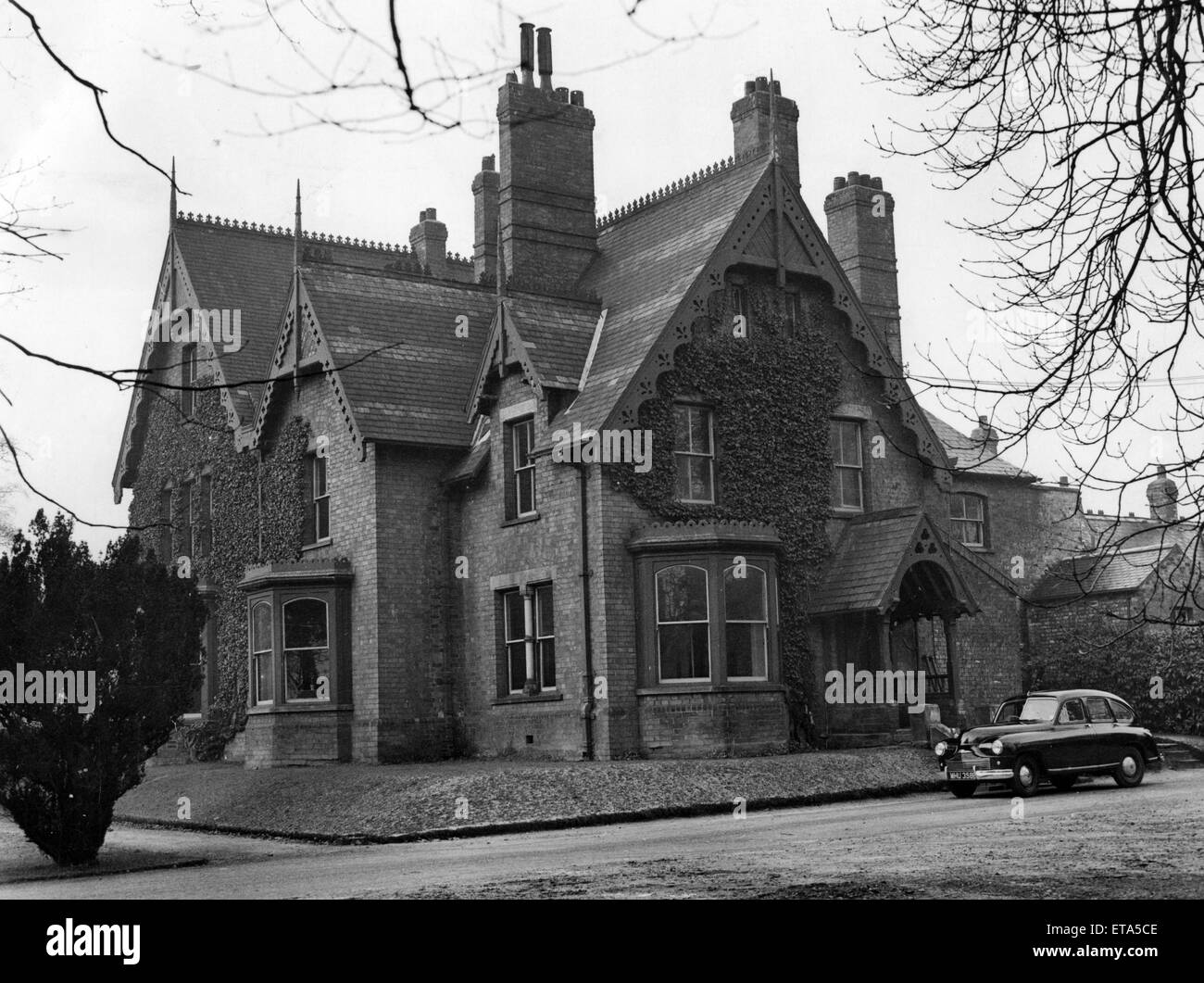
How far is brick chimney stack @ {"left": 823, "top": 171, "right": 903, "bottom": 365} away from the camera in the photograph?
124 ft

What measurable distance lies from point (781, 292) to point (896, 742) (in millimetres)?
8652

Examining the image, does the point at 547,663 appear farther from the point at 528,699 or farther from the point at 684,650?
the point at 684,650

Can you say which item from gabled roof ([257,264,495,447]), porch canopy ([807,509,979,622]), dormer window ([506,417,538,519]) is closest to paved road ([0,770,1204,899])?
porch canopy ([807,509,979,622])

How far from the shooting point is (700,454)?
27438 millimetres

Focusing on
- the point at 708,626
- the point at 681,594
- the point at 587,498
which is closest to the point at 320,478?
the point at 587,498

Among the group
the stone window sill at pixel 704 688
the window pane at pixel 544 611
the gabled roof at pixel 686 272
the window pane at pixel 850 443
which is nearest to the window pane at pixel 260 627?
the window pane at pixel 544 611

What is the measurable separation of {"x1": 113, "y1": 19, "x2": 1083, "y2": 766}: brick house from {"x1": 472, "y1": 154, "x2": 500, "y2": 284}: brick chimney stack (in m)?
3.06

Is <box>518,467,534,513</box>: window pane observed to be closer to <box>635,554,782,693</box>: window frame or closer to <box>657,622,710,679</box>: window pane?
<box>635,554,782,693</box>: window frame

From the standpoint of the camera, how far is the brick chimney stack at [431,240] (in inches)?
1609

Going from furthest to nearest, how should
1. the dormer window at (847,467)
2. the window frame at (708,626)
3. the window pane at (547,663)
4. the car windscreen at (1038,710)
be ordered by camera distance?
the dormer window at (847,467), the window pane at (547,663), the window frame at (708,626), the car windscreen at (1038,710)

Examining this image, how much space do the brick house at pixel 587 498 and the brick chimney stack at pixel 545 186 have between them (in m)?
0.07

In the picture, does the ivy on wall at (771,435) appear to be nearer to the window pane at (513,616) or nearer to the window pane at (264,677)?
the window pane at (513,616)
